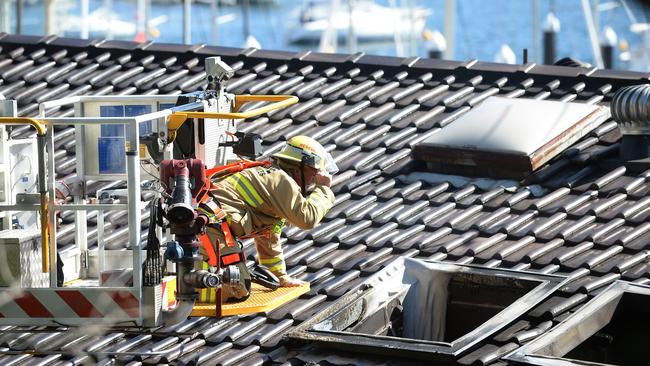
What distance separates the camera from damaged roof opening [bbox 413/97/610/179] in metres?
11.6

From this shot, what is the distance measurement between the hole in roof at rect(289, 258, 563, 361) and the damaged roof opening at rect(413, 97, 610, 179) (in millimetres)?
1807

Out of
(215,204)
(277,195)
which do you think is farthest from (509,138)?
(215,204)

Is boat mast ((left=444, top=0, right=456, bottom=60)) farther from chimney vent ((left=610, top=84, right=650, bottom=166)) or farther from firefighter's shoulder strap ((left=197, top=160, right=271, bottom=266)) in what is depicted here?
firefighter's shoulder strap ((left=197, top=160, right=271, bottom=266))

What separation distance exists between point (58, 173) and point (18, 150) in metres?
2.51

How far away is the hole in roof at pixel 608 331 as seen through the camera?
8.79 metres

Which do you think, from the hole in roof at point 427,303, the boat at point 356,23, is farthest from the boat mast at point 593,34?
the hole in roof at point 427,303

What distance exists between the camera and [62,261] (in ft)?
30.9

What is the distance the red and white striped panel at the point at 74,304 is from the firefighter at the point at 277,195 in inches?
37.1

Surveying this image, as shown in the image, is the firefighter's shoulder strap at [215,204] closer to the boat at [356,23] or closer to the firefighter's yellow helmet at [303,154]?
the firefighter's yellow helmet at [303,154]

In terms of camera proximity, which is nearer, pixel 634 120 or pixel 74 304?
pixel 74 304

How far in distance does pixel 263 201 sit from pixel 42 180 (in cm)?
174

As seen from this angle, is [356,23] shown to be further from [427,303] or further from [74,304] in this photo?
[74,304]

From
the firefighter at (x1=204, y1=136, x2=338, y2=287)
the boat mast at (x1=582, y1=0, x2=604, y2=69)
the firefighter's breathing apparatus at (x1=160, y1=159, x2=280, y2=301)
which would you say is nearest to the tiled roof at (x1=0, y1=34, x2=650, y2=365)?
the firefighter's breathing apparatus at (x1=160, y1=159, x2=280, y2=301)

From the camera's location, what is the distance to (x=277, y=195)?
30.7 ft
